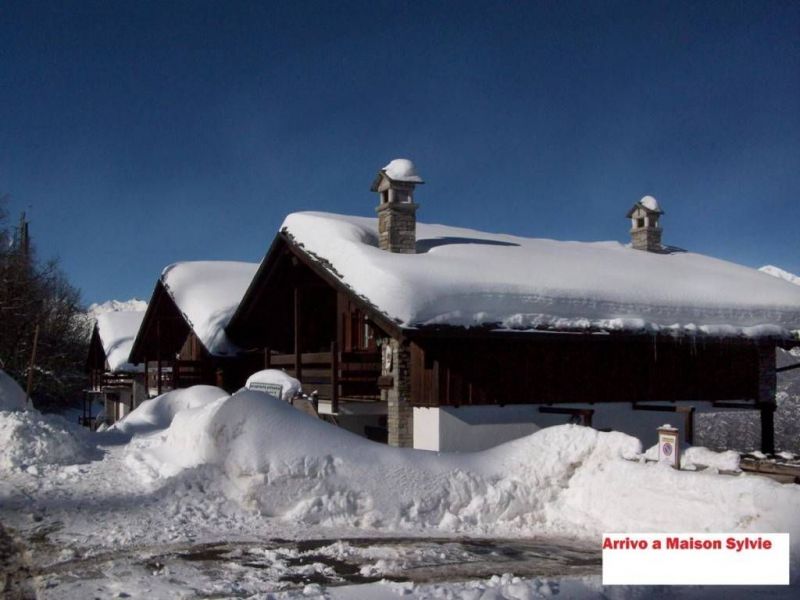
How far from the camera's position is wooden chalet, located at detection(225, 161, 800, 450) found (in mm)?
12852

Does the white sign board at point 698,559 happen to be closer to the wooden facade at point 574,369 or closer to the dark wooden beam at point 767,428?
the wooden facade at point 574,369

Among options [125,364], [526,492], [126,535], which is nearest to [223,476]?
[126,535]

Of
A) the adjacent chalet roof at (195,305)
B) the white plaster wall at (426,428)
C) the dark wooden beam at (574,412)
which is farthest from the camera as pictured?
the adjacent chalet roof at (195,305)

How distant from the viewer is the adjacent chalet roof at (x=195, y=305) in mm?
20875

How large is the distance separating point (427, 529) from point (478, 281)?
5.90 meters

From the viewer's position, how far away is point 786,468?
30.2 feet

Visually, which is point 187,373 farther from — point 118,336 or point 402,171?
point 118,336

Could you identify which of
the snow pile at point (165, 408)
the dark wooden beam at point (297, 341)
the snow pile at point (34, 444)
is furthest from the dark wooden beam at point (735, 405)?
the snow pile at point (34, 444)

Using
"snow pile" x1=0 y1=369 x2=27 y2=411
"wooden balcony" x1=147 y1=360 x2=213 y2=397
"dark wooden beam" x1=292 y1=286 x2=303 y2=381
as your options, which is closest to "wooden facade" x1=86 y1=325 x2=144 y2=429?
"wooden balcony" x1=147 y1=360 x2=213 y2=397

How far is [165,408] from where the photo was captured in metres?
16.7

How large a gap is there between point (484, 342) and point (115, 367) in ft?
83.6

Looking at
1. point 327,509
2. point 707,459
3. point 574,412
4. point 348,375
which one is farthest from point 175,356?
point 707,459

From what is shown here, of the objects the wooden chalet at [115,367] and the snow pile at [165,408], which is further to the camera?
the wooden chalet at [115,367]

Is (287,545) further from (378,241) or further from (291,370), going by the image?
(291,370)
